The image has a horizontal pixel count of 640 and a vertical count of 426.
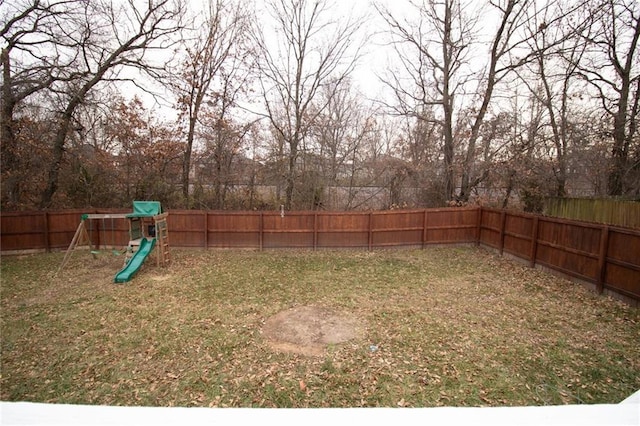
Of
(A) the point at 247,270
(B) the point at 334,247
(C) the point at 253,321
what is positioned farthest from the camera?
(B) the point at 334,247

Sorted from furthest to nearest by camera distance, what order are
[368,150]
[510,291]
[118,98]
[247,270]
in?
1. [368,150]
2. [118,98]
3. [247,270]
4. [510,291]

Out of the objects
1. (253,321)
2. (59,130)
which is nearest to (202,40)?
(59,130)

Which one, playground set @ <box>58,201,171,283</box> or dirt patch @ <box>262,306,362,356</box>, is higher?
playground set @ <box>58,201,171,283</box>

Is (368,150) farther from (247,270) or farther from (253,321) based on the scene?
(253,321)

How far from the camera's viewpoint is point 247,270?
29.5ft

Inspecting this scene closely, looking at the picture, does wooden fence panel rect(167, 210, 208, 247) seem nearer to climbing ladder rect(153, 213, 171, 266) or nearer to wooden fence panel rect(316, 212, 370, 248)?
climbing ladder rect(153, 213, 171, 266)

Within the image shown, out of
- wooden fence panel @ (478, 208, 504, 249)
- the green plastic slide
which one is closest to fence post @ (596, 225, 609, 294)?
wooden fence panel @ (478, 208, 504, 249)

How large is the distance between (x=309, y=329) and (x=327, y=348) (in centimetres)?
71

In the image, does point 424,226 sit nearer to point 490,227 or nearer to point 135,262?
point 490,227

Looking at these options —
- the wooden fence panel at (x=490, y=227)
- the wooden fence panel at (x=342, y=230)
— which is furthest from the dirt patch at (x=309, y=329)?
the wooden fence panel at (x=490, y=227)

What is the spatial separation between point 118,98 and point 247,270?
31.6 feet

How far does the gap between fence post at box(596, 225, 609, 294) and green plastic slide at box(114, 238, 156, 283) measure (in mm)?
10961

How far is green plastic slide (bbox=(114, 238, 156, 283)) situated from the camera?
7785 mm

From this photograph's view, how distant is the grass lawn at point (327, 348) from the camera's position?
3879mm
